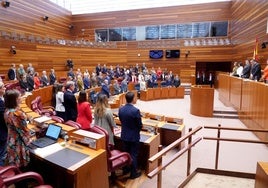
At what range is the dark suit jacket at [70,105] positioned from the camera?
13.4 ft

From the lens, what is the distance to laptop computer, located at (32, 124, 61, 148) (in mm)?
2450

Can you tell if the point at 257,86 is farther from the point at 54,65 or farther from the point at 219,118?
the point at 54,65

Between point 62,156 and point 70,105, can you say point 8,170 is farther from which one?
point 70,105

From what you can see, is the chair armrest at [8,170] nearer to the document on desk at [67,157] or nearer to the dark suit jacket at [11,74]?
the document on desk at [67,157]

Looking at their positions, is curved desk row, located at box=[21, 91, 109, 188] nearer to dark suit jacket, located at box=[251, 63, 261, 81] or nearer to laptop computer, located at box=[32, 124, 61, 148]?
laptop computer, located at box=[32, 124, 61, 148]

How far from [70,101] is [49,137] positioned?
5.06 feet

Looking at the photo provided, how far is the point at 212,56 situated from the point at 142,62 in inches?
188

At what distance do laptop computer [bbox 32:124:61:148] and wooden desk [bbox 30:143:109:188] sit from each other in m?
0.10

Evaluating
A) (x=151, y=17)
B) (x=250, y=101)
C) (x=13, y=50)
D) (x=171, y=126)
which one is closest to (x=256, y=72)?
(x=250, y=101)

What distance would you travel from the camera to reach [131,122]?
2969 mm

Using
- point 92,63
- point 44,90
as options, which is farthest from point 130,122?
point 92,63

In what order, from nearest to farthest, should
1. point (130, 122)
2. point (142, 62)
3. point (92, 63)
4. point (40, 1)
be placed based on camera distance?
point (130, 122) < point (40, 1) < point (92, 63) < point (142, 62)

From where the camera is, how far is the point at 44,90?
8023mm

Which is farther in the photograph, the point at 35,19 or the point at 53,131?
the point at 35,19
